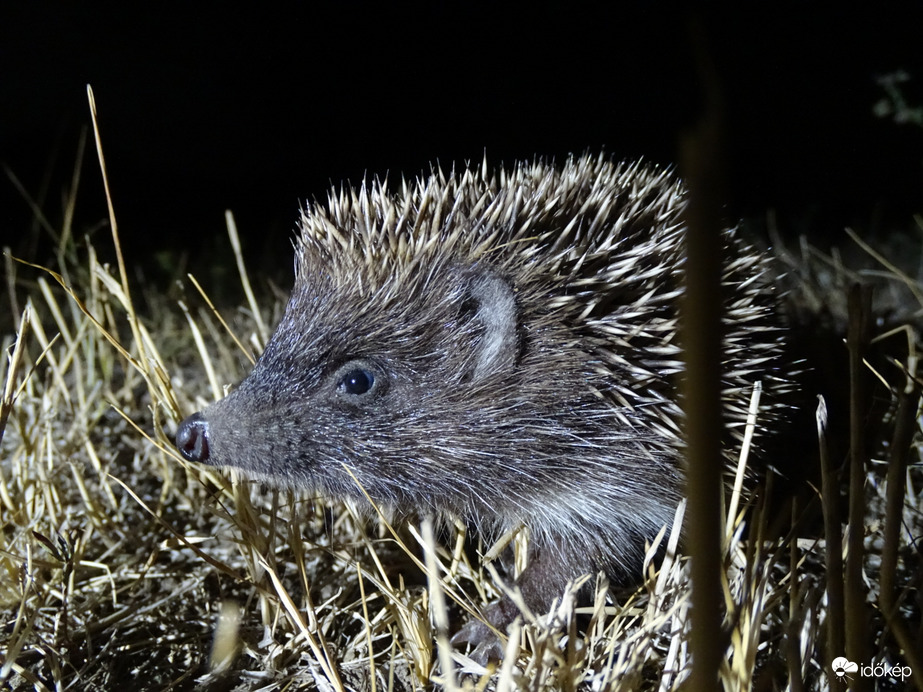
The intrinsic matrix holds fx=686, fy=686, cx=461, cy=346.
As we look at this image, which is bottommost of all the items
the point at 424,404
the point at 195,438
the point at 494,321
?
the point at 195,438

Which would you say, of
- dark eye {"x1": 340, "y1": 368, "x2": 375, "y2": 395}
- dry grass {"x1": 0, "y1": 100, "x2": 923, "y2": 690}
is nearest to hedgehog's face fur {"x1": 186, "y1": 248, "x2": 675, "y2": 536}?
dark eye {"x1": 340, "y1": 368, "x2": 375, "y2": 395}

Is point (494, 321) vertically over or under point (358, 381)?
over

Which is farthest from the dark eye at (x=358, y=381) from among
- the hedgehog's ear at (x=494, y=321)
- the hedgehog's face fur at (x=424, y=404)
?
the hedgehog's ear at (x=494, y=321)

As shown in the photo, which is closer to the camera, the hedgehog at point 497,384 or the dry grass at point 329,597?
the dry grass at point 329,597

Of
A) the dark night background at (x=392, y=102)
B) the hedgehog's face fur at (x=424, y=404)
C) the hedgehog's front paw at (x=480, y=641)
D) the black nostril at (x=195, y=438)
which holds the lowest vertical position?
the hedgehog's front paw at (x=480, y=641)

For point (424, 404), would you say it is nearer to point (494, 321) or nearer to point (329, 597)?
point (494, 321)

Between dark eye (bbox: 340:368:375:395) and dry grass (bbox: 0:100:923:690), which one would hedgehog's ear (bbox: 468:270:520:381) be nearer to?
dark eye (bbox: 340:368:375:395)

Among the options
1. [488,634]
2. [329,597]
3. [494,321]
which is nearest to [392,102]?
[494,321]

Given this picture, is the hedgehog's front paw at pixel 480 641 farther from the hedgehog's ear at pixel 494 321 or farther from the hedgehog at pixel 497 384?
the hedgehog's ear at pixel 494 321

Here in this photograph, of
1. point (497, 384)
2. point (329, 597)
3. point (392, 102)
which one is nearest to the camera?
point (497, 384)
